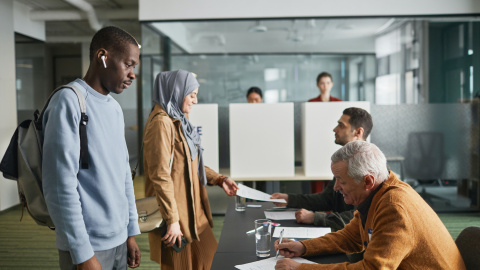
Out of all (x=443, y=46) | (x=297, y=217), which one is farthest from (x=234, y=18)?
(x=297, y=217)

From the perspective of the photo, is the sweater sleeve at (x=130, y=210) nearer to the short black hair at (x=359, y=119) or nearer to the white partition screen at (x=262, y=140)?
the short black hair at (x=359, y=119)

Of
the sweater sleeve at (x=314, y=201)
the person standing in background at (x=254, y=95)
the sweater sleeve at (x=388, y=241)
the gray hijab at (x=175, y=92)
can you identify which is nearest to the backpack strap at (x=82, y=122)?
the sweater sleeve at (x=388, y=241)

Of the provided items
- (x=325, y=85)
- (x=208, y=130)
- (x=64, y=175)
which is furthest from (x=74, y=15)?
(x=64, y=175)

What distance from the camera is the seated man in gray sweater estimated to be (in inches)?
93.7

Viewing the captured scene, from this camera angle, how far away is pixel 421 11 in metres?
5.28

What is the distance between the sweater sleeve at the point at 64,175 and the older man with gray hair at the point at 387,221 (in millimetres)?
714

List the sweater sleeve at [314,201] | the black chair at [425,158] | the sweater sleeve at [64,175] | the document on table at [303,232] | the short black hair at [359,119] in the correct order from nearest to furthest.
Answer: the sweater sleeve at [64,175]
the document on table at [303,232]
the short black hair at [359,119]
the sweater sleeve at [314,201]
the black chair at [425,158]

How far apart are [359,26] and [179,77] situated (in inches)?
139

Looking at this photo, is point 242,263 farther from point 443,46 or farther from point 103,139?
point 443,46

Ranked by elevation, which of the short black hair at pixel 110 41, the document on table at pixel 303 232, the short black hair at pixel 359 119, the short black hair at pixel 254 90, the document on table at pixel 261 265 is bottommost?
the document on table at pixel 261 265

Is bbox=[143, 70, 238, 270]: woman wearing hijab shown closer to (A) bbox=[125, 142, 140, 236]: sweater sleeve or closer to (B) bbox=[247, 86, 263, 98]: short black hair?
(A) bbox=[125, 142, 140, 236]: sweater sleeve

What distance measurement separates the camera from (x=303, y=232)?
2199 mm

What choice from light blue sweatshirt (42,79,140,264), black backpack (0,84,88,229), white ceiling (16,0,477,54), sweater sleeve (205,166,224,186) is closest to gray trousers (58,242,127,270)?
light blue sweatshirt (42,79,140,264)

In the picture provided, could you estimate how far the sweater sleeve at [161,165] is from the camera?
2.24 metres
